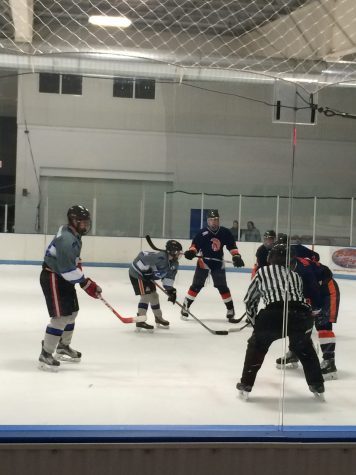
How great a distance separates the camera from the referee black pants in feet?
9.04

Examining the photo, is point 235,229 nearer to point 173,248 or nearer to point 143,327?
point 173,248

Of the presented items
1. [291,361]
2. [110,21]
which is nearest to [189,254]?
[291,361]

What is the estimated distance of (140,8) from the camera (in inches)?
135

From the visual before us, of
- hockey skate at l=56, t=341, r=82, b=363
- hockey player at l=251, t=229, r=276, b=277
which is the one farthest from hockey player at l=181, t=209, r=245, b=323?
hockey skate at l=56, t=341, r=82, b=363

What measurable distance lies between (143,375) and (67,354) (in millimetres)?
598

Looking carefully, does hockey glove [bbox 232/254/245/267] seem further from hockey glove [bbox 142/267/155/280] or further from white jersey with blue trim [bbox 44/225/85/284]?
white jersey with blue trim [bbox 44/225/85/284]

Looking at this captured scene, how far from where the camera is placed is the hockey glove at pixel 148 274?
471 centimetres

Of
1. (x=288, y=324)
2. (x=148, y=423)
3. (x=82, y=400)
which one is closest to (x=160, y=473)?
(x=148, y=423)

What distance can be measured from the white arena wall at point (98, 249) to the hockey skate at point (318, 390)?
113 centimetres

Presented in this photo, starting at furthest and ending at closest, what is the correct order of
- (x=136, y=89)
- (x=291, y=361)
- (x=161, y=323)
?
(x=136, y=89) < (x=161, y=323) < (x=291, y=361)

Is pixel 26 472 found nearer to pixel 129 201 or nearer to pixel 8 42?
pixel 8 42

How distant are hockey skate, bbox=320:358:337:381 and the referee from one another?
0.48 m

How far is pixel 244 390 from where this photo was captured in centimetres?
294

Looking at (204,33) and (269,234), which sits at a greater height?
(204,33)
